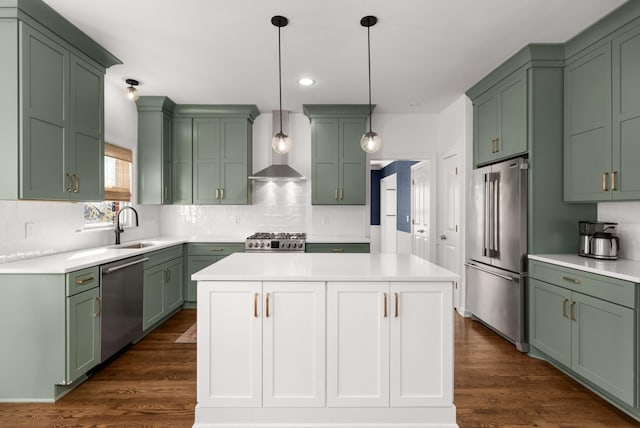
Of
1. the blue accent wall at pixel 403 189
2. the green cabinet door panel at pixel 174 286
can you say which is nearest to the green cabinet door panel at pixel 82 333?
the green cabinet door panel at pixel 174 286

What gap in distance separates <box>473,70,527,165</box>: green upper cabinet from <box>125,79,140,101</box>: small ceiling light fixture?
12.4ft

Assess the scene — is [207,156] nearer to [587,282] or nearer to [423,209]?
[423,209]

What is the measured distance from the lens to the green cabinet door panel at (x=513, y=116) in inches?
125

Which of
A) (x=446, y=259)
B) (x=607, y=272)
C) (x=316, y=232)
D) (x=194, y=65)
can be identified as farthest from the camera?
(x=316, y=232)

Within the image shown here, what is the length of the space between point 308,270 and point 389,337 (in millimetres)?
645

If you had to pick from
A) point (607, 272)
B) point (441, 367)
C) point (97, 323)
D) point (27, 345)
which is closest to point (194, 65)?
point (97, 323)

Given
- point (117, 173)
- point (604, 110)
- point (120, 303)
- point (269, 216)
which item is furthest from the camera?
point (269, 216)

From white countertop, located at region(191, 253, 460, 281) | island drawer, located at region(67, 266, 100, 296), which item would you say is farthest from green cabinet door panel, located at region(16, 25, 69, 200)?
white countertop, located at region(191, 253, 460, 281)

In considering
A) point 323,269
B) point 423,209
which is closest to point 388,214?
point 423,209

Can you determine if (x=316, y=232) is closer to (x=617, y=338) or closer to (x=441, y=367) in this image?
(x=441, y=367)

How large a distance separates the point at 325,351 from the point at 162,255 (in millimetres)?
2638

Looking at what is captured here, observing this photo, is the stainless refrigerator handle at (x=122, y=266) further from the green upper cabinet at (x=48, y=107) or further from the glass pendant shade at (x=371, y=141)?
the glass pendant shade at (x=371, y=141)

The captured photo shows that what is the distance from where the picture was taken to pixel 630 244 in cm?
281

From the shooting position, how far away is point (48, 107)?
254 cm
